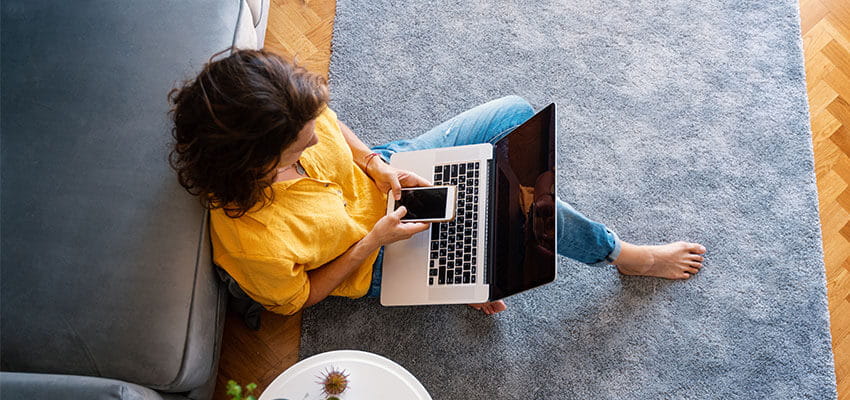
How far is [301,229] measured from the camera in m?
1.14

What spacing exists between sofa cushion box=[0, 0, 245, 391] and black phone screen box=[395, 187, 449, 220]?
1.39 ft

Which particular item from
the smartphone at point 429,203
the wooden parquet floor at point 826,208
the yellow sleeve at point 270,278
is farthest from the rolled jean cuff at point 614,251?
the yellow sleeve at point 270,278

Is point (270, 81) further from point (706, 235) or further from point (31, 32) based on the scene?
point (706, 235)

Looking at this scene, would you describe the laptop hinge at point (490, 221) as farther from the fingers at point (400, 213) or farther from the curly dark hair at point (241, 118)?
the curly dark hair at point (241, 118)

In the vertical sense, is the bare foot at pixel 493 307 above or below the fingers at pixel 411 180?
below

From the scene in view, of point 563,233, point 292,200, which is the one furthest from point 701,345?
point 292,200

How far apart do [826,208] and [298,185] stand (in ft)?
4.57

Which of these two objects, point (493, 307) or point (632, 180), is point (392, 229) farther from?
point (632, 180)

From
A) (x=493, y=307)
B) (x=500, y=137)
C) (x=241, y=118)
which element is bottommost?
(x=493, y=307)

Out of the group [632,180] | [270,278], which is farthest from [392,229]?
[632,180]

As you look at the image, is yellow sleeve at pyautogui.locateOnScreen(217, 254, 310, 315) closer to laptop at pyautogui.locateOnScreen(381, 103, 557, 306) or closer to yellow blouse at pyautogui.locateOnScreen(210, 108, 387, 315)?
yellow blouse at pyautogui.locateOnScreen(210, 108, 387, 315)

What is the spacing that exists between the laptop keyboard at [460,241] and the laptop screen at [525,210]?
0.05 m

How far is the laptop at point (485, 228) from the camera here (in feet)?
4.03

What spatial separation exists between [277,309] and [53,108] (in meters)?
0.62
